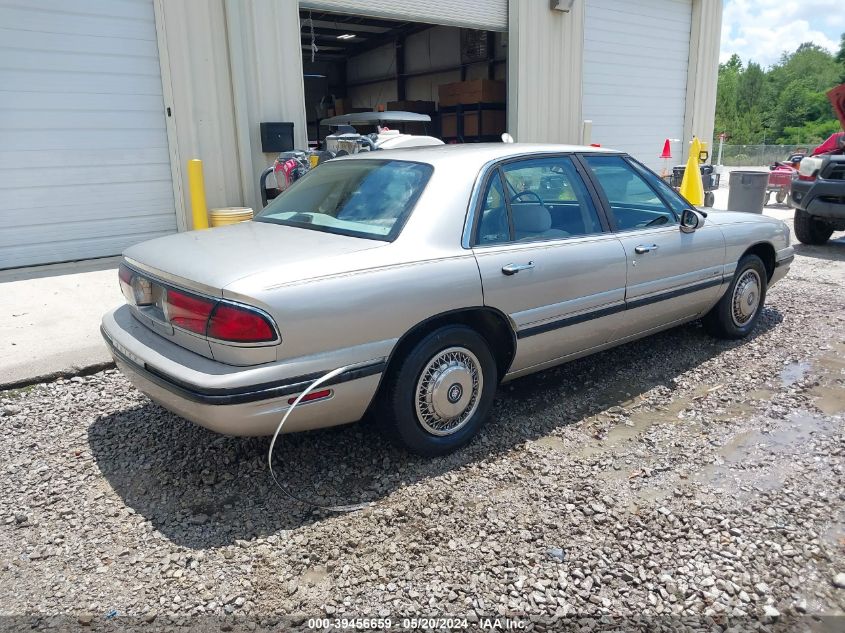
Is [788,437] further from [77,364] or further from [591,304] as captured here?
[77,364]

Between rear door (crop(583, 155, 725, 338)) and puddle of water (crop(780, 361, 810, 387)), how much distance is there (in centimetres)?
70

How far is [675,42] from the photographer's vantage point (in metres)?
14.3

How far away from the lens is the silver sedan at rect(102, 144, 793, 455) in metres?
2.85

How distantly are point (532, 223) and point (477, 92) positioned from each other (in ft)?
32.4

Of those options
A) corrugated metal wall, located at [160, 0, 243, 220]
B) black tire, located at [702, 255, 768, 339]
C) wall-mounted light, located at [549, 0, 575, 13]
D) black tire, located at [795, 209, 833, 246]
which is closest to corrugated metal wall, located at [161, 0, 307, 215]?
corrugated metal wall, located at [160, 0, 243, 220]

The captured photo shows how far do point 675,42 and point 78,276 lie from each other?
12.7m

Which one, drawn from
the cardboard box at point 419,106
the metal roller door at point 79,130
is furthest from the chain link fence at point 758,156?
the metal roller door at point 79,130

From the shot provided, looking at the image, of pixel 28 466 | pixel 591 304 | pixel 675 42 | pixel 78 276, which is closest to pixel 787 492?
pixel 591 304

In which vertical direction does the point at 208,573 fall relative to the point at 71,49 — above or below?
below

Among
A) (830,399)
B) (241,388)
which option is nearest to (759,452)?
(830,399)

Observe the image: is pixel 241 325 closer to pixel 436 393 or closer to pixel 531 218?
pixel 436 393

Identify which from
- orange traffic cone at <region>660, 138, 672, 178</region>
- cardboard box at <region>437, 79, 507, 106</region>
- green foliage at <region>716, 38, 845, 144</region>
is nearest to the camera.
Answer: cardboard box at <region>437, 79, 507, 106</region>

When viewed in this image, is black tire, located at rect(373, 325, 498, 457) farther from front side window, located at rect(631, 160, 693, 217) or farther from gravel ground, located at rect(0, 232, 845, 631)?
front side window, located at rect(631, 160, 693, 217)

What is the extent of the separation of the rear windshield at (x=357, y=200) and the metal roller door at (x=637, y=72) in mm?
9701
